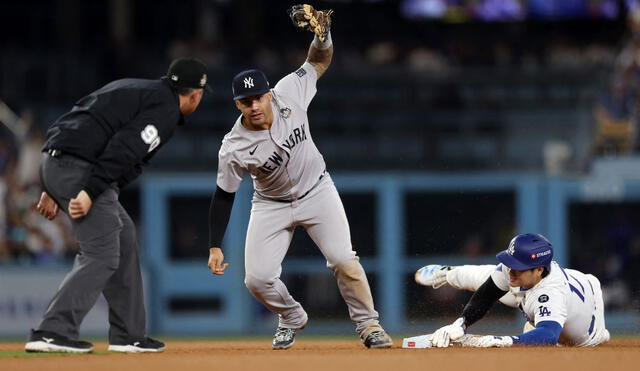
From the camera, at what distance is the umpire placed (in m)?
6.55

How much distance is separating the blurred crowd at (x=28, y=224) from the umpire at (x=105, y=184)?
6967mm

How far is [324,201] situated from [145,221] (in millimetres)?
6812

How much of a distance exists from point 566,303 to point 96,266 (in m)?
3.02

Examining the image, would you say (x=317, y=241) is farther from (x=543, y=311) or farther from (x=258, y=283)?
(x=543, y=311)

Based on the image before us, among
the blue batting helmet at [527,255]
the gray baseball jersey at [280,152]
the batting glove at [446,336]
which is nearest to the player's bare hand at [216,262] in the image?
the gray baseball jersey at [280,152]

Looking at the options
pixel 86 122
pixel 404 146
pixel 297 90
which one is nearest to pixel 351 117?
pixel 404 146

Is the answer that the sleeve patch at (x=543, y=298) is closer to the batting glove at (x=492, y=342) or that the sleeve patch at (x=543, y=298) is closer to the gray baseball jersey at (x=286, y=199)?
the batting glove at (x=492, y=342)

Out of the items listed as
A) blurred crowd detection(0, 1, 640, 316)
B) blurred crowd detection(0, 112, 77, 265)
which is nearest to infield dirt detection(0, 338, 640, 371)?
blurred crowd detection(0, 1, 640, 316)

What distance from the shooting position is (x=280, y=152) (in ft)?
24.4

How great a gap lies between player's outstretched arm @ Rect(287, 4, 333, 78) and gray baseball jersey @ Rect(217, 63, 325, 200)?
156 mm

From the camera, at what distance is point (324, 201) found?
7637 mm

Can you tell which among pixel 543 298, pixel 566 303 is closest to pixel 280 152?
pixel 543 298

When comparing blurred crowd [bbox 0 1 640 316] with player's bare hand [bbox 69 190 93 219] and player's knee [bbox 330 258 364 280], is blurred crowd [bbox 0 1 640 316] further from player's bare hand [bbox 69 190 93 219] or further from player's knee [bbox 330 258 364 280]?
player's bare hand [bbox 69 190 93 219]

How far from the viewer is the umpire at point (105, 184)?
6.55 m
